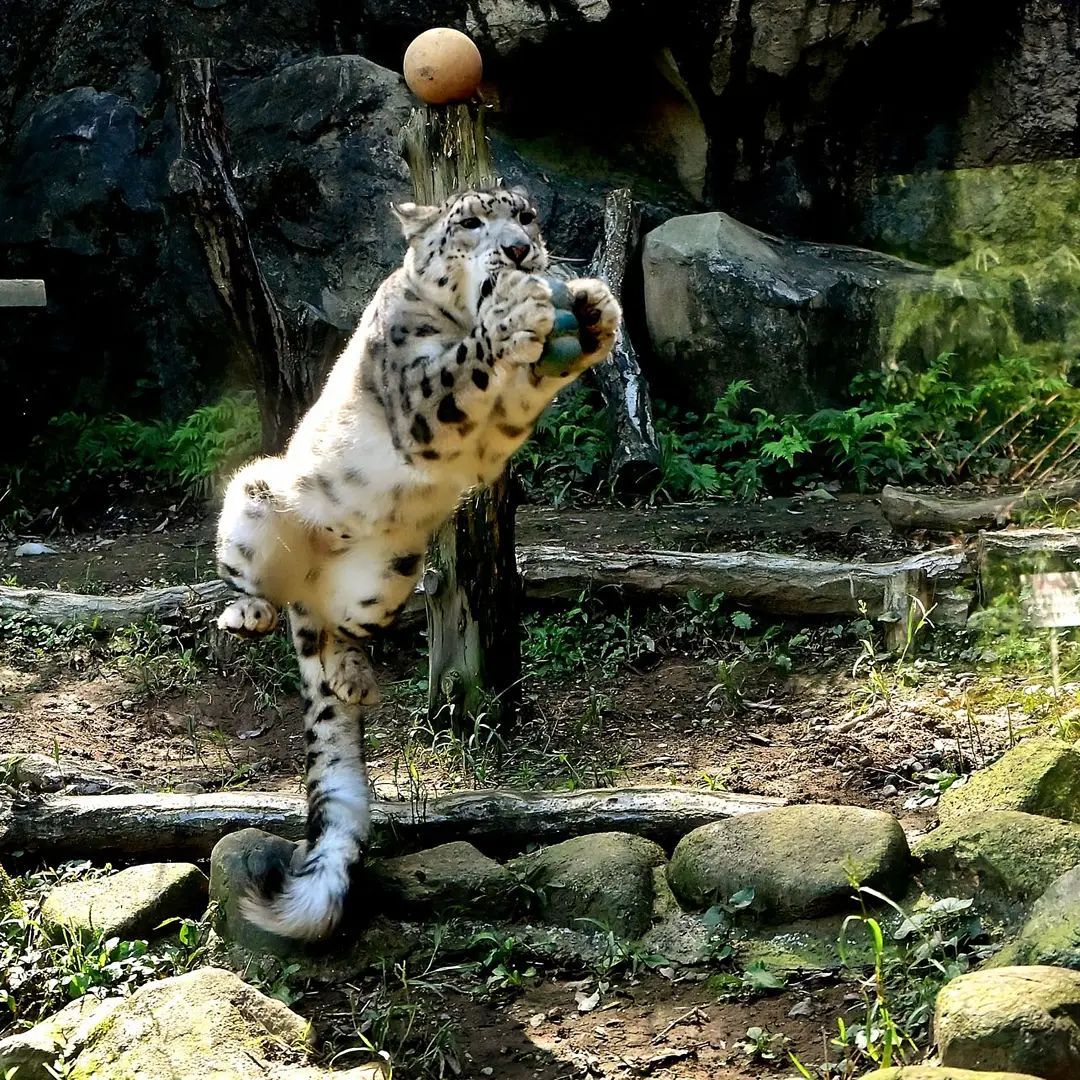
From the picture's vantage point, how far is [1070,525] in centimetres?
667

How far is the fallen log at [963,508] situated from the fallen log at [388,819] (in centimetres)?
287

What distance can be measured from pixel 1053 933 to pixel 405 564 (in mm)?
2254

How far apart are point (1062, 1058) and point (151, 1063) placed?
87.8 inches

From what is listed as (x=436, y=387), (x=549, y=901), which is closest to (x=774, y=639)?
(x=549, y=901)

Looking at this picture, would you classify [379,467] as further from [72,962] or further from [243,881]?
[72,962]

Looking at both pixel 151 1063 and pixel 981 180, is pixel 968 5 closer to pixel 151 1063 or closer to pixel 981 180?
pixel 981 180

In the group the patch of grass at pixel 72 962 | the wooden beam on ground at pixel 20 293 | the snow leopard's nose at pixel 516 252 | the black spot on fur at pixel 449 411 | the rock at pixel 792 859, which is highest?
the snow leopard's nose at pixel 516 252

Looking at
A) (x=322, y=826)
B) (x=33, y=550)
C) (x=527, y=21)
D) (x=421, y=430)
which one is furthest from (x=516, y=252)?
(x=527, y=21)

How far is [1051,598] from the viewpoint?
607 cm

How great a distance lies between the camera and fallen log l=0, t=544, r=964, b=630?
667 centimetres

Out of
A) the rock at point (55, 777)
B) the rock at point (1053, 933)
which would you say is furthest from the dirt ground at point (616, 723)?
the rock at point (1053, 933)

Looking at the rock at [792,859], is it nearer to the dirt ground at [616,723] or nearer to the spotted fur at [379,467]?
the dirt ground at [616,723]

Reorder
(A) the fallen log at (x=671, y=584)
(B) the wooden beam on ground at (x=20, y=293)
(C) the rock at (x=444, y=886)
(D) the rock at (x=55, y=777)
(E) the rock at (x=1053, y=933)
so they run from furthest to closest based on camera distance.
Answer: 1. (A) the fallen log at (x=671, y=584)
2. (B) the wooden beam on ground at (x=20, y=293)
3. (D) the rock at (x=55, y=777)
4. (C) the rock at (x=444, y=886)
5. (E) the rock at (x=1053, y=933)

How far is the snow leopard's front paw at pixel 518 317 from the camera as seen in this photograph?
3746 mm
